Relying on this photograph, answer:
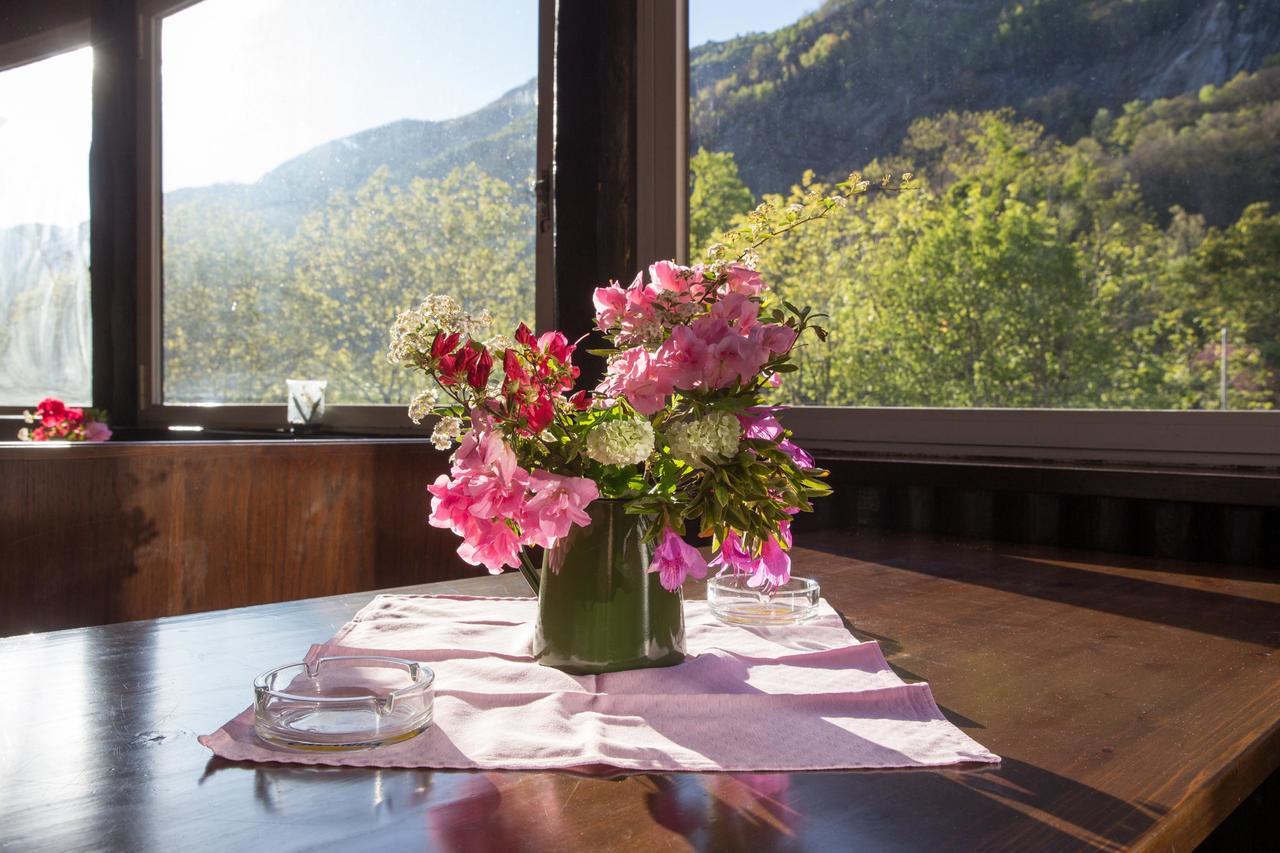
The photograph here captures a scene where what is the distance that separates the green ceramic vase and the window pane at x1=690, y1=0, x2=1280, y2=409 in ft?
4.68

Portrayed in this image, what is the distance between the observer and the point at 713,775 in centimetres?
72

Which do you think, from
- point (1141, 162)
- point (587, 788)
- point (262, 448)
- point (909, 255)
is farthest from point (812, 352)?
point (587, 788)

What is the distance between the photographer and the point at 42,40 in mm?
5031

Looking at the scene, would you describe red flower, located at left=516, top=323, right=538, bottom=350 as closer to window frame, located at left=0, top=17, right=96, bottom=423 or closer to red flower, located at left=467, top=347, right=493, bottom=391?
red flower, located at left=467, top=347, right=493, bottom=391

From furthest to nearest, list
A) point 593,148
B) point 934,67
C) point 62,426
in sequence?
point 62,426
point 593,148
point 934,67

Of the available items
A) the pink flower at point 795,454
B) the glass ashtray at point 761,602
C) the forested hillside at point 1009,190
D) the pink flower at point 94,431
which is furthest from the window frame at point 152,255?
the pink flower at point 795,454

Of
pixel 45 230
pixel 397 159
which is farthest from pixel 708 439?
pixel 45 230

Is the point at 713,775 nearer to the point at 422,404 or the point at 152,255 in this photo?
the point at 422,404

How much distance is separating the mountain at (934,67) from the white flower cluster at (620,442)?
1.62 metres

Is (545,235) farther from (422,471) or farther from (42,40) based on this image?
(42,40)

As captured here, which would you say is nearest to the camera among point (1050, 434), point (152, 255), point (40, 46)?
point (1050, 434)

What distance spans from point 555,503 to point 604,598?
0.45ft

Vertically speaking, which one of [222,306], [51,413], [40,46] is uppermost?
[40,46]

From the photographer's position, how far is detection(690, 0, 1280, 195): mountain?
1957mm
